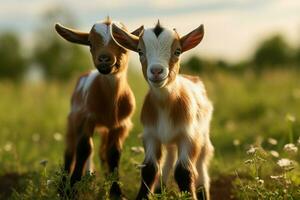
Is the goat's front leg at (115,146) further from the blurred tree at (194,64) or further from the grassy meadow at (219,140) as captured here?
the blurred tree at (194,64)

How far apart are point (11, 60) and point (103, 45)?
62.0 m

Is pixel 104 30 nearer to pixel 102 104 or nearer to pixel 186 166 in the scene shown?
pixel 102 104

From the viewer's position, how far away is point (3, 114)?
1584 centimetres

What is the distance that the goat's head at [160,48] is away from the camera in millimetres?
6254

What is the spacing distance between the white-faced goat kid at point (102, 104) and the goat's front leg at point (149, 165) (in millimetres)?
A: 841

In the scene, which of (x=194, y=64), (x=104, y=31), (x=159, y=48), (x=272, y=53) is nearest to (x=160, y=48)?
(x=159, y=48)

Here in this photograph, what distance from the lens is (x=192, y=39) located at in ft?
21.9

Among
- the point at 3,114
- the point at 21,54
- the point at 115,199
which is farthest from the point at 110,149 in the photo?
the point at 21,54

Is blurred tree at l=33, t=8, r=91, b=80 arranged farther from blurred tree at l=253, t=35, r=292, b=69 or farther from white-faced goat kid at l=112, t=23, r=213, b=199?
white-faced goat kid at l=112, t=23, r=213, b=199

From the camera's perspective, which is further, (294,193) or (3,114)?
(3,114)

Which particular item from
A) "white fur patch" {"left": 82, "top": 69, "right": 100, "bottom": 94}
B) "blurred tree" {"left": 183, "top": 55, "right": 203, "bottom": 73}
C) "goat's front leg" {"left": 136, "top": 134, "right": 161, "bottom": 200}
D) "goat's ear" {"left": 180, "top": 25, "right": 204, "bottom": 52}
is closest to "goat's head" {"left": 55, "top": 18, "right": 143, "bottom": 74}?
"white fur patch" {"left": 82, "top": 69, "right": 100, "bottom": 94}

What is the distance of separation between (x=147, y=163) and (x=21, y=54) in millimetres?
63887

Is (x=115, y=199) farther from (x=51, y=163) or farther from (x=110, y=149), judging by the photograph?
(x=51, y=163)

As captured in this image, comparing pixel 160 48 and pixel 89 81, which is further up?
pixel 160 48
